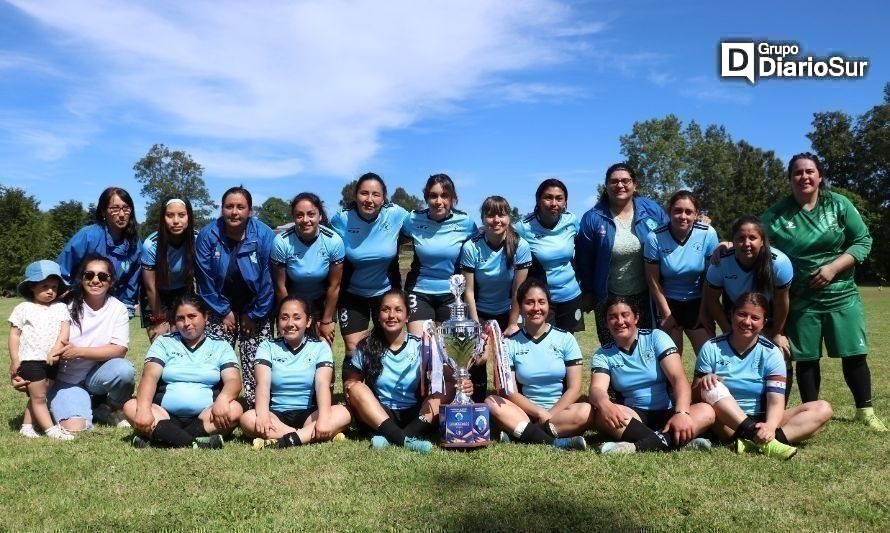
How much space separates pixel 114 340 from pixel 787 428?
5.12 m

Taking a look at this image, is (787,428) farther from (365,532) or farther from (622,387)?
(365,532)

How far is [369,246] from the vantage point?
18.0 feet

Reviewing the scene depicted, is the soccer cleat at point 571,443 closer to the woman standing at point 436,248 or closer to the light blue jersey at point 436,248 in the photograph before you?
the woman standing at point 436,248

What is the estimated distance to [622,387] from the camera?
469 cm

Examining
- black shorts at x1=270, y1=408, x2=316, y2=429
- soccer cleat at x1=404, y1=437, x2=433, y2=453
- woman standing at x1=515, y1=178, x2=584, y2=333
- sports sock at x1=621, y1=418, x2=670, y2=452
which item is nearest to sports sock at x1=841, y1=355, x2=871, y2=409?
sports sock at x1=621, y1=418, x2=670, y2=452

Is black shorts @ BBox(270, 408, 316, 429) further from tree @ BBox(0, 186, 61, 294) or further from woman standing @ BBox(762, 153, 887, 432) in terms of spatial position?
tree @ BBox(0, 186, 61, 294)

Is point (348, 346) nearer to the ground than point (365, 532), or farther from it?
farther from it

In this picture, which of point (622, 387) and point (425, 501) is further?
point (622, 387)

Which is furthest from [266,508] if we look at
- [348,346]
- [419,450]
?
[348,346]

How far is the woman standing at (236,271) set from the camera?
17.9ft

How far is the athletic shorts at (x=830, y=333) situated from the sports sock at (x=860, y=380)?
0.37 ft

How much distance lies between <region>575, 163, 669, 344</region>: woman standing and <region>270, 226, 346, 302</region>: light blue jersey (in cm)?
205

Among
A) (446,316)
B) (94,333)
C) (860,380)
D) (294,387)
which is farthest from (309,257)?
(860,380)

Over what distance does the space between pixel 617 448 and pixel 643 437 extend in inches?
8.2
